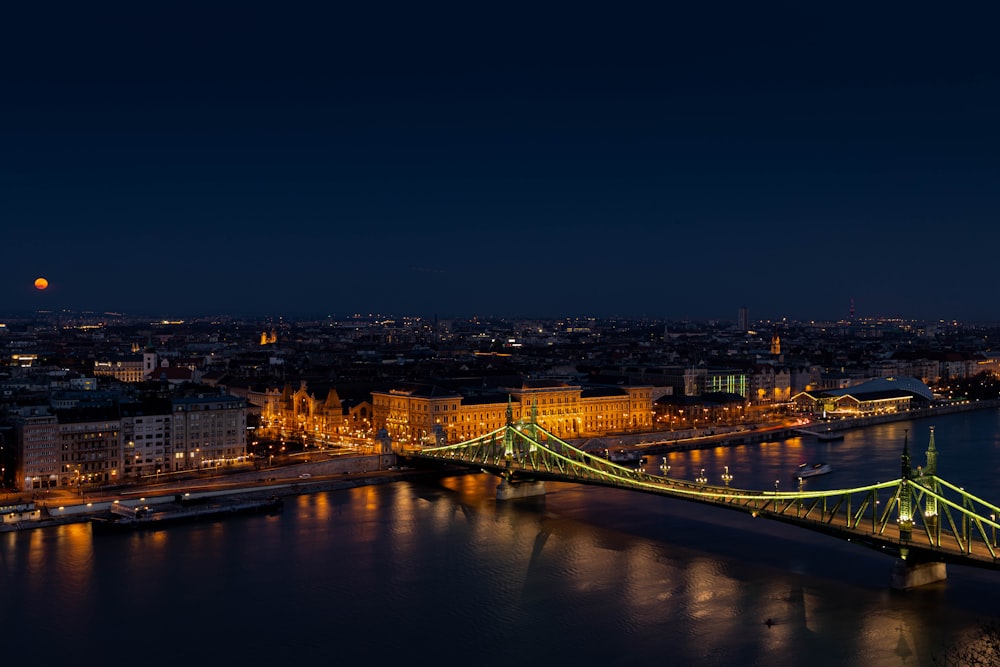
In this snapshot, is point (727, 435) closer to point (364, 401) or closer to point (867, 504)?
point (364, 401)

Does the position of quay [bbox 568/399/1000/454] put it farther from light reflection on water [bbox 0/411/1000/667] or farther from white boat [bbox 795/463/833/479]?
light reflection on water [bbox 0/411/1000/667]

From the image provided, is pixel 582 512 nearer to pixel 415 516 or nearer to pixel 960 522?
pixel 415 516

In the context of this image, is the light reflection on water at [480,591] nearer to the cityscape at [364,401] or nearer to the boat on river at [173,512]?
the boat on river at [173,512]

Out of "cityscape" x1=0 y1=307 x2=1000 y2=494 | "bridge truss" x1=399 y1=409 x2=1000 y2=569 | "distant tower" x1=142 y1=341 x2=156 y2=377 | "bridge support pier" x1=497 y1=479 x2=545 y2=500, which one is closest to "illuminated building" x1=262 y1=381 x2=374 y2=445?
"cityscape" x1=0 y1=307 x2=1000 y2=494

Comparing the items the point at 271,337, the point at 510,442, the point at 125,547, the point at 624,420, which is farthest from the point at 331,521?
the point at 271,337

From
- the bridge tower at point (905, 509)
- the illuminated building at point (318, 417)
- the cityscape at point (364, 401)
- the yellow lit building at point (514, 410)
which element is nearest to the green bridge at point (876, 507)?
the bridge tower at point (905, 509)
